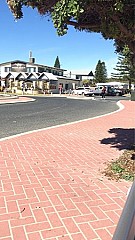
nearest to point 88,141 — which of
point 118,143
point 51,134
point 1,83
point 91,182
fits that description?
point 118,143

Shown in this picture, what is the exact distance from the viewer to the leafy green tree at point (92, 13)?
12.7ft

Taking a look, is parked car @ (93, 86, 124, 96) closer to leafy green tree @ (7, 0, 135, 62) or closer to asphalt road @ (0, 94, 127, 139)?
asphalt road @ (0, 94, 127, 139)

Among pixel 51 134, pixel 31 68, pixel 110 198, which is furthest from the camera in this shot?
pixel 31 68

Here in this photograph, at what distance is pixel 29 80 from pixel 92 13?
4536 centimetres

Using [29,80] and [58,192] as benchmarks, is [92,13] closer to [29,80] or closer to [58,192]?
[58,192]

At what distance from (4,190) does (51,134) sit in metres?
5.02

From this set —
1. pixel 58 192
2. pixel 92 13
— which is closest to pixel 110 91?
pixel 92 13

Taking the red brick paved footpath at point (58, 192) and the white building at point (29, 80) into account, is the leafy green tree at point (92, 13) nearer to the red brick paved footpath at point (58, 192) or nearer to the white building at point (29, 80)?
the red brick paved footpath at point (58, 192)

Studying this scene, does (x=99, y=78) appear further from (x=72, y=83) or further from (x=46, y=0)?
(x=46, y=0)

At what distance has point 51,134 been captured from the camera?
916cm

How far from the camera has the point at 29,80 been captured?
162ft

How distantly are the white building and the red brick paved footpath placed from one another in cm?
3837

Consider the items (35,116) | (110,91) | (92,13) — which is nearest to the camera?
(92,13)

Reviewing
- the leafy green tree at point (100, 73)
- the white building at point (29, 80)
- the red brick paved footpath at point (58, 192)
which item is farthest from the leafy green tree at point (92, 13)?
the leafy green tree at point (100, 73)
